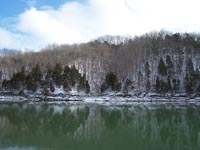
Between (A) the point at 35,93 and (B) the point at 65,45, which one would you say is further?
(B) the point at 65,45

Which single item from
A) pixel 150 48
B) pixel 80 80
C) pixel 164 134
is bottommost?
pixel 164 134

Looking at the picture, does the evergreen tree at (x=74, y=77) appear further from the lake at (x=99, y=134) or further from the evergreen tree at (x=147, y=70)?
the lake at (x=99, y=134)

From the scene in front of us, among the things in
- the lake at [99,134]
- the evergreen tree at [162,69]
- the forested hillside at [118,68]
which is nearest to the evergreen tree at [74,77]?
the forested hillside at [118,68]

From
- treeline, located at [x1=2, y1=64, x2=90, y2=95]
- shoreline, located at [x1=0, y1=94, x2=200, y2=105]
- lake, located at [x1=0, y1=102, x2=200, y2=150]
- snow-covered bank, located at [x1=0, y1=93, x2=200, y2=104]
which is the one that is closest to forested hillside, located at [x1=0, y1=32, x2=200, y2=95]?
treeline, located at [x1=2, y1=64, x2=90, y2=95]

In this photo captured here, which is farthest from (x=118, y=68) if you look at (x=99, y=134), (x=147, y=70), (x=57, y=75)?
(x=99, y=134)

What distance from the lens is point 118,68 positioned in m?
74.1

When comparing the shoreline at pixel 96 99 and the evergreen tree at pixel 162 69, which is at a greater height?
the evergreen tree at pixel 162 69

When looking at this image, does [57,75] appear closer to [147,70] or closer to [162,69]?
[147,70]

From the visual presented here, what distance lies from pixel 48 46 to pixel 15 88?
37.7 metres

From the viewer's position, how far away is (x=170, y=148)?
53.3 feet

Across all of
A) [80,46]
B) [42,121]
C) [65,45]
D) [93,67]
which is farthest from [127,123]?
[65,45]

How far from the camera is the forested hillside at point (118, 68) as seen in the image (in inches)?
2515

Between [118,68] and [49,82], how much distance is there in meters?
17.9

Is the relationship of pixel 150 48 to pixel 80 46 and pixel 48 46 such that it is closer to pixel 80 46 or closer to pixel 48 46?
pixel 80 46
